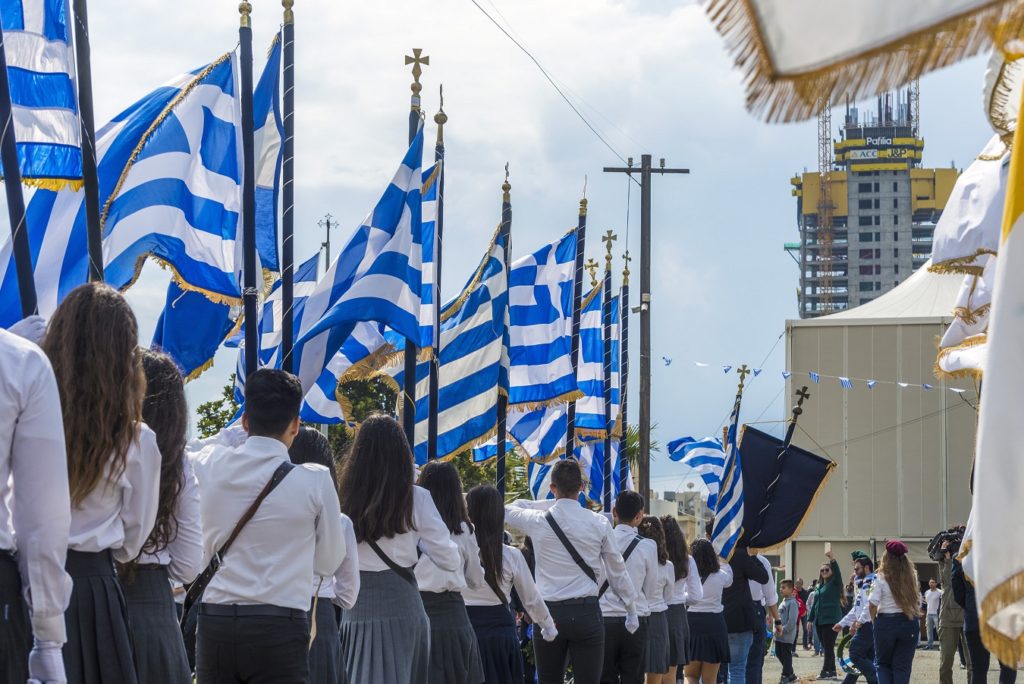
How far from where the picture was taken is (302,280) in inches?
590

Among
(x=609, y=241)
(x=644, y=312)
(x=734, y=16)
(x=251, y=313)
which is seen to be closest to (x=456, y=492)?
(x=251, y=313)

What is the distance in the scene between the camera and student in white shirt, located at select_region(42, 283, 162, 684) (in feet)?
15.2

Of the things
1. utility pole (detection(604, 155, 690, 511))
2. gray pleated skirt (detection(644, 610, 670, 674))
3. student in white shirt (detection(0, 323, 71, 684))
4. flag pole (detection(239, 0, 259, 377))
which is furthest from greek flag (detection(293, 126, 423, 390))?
utility pole (detection(604, 155, 690, 511))

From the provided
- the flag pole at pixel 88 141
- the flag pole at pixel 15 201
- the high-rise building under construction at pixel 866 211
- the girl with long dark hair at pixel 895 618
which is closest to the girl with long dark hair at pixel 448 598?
the flag pole at pixel 88 141

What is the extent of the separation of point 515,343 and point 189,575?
1396cm

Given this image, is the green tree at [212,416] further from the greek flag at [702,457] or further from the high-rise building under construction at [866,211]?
the high-rise building under construction at [866,211]

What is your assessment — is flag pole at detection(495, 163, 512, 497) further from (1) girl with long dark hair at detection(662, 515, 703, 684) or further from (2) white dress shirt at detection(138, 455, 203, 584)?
(2) white dress shirt at detection(138, 455, 203, 584)

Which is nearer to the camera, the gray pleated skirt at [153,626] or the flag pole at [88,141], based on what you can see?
the gray pleated skirt at [153,626]

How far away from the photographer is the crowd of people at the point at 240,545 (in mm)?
4035

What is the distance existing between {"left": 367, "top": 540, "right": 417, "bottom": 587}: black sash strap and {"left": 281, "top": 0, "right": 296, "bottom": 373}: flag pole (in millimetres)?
3389

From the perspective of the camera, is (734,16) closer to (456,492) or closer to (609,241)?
(456,492)

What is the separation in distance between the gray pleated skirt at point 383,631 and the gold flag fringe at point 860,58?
249 inches

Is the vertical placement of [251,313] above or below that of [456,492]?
above

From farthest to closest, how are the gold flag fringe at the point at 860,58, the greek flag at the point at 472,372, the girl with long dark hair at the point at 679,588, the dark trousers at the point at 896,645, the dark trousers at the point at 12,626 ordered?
1. the greek flag at the point at 472,372
2. the girl with long dark hair at the point at 679,588
3. the dark trousers at the point at 896,645
4. the dark trousers at the point at 12,626
5. the gold flag fringe at the point at 860,58
